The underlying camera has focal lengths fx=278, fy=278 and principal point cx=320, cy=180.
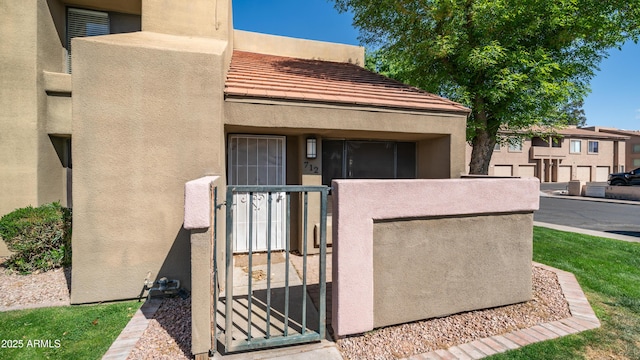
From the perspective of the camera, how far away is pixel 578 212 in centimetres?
1493

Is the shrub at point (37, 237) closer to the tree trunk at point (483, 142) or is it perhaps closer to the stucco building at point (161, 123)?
the stucco building at point (161, 123)

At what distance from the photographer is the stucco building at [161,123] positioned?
4.54 meters

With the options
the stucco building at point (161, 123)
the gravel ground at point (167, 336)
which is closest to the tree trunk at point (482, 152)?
the stucco building at point (161, 123)

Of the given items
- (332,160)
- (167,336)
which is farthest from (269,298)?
(332,160)

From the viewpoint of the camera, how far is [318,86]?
264 inches

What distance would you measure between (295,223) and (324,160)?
1.81 metres

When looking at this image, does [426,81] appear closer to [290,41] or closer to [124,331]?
[290,41]

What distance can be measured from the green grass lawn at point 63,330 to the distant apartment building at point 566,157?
3665 cm

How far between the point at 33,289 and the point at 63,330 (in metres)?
1.87

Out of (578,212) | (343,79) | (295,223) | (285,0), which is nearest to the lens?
(295,223)

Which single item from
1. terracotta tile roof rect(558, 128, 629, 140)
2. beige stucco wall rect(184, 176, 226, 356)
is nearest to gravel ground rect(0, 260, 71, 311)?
beige stucco wall rect(184, 176, 226, 356)

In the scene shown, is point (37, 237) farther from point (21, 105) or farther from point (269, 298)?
point (269, 298)

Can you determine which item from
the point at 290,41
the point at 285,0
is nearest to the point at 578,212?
the point at 290,41

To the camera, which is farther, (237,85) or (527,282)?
(237,85)
